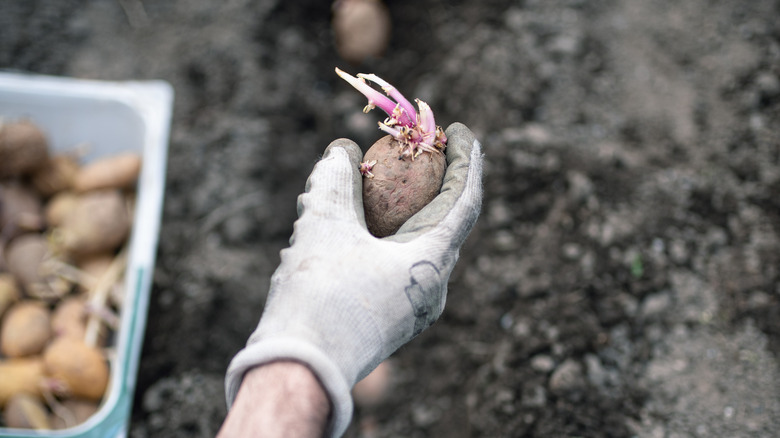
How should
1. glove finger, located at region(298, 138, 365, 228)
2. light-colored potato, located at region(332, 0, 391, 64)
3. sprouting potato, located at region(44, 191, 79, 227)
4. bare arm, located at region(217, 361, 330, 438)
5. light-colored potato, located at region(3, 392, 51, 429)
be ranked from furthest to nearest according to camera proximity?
light-colored potato, located at region(332, 0, 391, 64)
sprouting potato, located at region(44, 191, 79, 227)
light-colored potato, located at region(3, 392, 51, 429)
glove finger, located at region(298, 138, 365, 228)
bare arm, located at region(217, 361, 330, 438)

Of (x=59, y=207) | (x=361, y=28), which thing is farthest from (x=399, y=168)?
(x=59, y=207)

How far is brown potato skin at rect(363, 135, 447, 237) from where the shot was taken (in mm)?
1415

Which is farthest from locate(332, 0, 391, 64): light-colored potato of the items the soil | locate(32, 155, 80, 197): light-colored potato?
locate(32, 155, 80, 197): light-colored potato

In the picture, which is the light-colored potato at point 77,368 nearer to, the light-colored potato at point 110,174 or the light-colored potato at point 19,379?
the light-colored potato at point 19,379

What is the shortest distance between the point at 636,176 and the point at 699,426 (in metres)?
0.98

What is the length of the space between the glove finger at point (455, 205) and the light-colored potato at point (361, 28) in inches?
56.6

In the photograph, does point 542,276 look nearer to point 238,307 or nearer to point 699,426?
point 699,426

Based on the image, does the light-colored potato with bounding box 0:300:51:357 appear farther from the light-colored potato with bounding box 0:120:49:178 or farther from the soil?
the light-colored potato with bounding box 0:120:49:178

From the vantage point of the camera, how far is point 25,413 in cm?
178

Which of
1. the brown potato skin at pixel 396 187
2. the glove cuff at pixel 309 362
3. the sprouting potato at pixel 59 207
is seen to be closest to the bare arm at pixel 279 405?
the glove cuff at pixel 309 362

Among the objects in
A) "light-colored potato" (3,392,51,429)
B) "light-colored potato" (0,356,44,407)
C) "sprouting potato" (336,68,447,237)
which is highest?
"sprouting potato" (336,68,447,237)

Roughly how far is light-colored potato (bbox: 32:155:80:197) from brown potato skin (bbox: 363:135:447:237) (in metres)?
1.56

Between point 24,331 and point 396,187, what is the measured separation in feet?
5.03

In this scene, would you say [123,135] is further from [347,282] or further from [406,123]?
[347,282]
